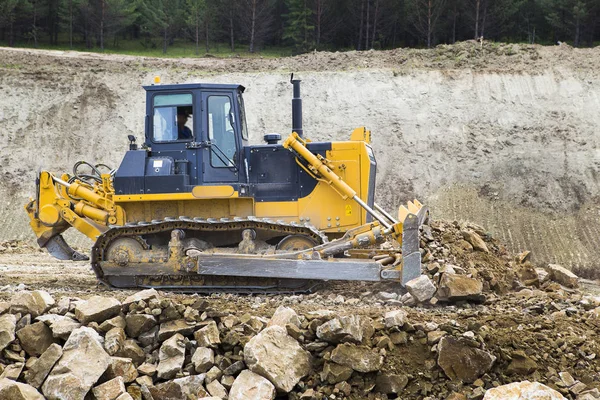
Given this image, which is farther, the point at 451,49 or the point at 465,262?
the point at 451,49

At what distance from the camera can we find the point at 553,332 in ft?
24.8

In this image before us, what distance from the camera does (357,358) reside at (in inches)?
270

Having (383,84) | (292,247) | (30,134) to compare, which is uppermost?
(383,84)

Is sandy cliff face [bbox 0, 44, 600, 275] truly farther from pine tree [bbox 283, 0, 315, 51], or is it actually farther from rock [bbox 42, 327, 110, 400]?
rock [bbox 42, 327, 110, 400]

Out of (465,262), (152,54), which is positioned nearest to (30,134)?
(152,54)

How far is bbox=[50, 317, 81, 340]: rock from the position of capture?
7.32m

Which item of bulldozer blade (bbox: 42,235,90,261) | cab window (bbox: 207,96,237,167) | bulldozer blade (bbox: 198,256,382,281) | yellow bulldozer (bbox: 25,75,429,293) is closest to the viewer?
bulldozer blade (bbox: 198,256,382,281)

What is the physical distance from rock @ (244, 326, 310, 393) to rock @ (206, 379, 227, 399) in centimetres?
33

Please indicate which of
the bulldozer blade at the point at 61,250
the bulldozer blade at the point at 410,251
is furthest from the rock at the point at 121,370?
the bulldozer blade at the point at 61,250

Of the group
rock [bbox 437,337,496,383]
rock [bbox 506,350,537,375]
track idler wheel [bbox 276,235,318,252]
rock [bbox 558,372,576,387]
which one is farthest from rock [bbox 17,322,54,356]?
rock [bbox 558,372,576,387]

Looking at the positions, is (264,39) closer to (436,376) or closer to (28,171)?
(28,171)

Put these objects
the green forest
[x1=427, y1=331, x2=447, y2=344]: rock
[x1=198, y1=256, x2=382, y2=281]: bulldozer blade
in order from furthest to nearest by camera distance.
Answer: the green forest, [x1=198, y1=256, x2=382, y2=281]: bulldozer blade, [x1=427, y1=331, x2=447, y2=344]: rock

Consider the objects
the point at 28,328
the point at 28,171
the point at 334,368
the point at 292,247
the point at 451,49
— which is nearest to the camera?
the point at 334,368

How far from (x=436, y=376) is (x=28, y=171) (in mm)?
19229
